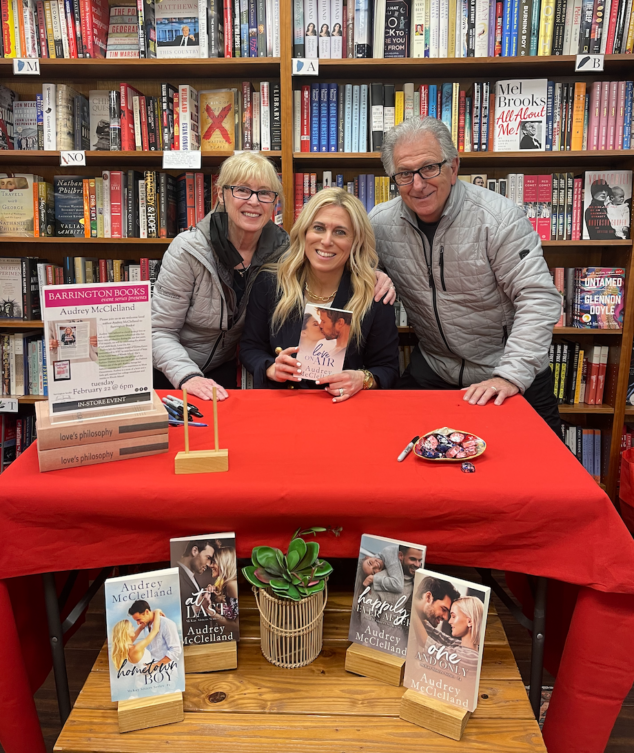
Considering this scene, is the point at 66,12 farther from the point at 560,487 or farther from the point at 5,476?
the point at 560,487

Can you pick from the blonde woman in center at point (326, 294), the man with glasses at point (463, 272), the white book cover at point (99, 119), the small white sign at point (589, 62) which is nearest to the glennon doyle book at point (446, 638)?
the man with glasses at point (463, 272)

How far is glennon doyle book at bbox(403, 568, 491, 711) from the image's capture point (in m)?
1.09

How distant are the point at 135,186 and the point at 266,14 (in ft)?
3.31

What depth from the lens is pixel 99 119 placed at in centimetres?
292

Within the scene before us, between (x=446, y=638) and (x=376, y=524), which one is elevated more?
(x=376, y=524)

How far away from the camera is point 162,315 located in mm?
2139

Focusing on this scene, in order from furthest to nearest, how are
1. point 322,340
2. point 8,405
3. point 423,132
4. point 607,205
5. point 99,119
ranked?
point 8,405 → point 99,119 → point 607,205 → point 423,132 → point 322,340

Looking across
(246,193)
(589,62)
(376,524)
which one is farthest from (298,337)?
(589,62)

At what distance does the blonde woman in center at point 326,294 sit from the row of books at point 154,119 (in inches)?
41.9

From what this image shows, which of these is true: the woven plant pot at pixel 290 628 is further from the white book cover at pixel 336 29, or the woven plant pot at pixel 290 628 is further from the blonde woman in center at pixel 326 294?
the white book cover at pixel 336 29

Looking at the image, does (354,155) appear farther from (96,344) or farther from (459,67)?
(96,344)

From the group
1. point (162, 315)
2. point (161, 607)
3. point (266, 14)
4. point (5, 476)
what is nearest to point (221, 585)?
point (161, 607)

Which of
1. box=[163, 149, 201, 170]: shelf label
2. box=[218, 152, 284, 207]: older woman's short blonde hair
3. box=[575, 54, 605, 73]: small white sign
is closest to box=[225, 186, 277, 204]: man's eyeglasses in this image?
box=[218, 152, 284, 207]: older woman's short blonde hair

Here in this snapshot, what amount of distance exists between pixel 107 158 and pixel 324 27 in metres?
1.21
